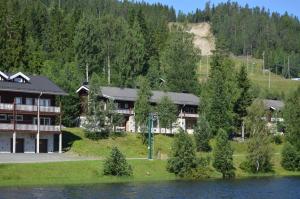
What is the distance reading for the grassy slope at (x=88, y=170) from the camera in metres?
68.8

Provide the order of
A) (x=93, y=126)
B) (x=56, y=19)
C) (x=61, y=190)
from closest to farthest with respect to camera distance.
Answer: (x=61, y=190) < (x=93, y=126) < (x=56, y=19)

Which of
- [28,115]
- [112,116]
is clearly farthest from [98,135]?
[28,115]

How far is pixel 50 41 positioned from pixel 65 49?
23.5ft

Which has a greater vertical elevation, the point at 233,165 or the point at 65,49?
the point at 65,49

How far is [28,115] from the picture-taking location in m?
91.8

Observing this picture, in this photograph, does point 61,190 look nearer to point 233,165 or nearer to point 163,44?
point 233,165

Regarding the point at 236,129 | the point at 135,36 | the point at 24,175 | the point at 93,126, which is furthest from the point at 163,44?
the point at 24,175

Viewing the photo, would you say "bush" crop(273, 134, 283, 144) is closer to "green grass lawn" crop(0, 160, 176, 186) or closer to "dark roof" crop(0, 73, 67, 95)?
"green grass lawn" crop(0, 160, 176, 186)

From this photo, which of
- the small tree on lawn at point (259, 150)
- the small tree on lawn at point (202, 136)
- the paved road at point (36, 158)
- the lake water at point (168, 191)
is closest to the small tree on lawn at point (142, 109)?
the small tree on lawn at point (202, 136)

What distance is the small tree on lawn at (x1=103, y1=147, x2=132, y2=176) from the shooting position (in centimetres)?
7350

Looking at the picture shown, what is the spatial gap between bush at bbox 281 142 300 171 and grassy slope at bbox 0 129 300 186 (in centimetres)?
108

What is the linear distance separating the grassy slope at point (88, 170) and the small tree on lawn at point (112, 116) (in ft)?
11.0

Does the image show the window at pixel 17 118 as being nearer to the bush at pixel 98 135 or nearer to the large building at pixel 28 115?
the large building at pixel 28 115

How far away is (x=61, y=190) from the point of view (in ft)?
198
